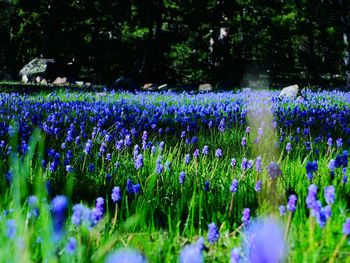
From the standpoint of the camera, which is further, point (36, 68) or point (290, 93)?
point (36, 68)

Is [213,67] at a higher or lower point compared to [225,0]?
lower

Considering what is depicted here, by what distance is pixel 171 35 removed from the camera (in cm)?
2350

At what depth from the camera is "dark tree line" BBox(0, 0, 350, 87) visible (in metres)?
21.8

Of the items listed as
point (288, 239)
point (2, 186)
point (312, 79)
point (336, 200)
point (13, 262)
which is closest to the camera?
point (13, 262)

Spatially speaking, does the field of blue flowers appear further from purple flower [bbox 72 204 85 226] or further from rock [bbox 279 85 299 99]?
rock [bbox 279 85 299 99]

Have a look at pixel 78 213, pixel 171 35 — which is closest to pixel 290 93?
pixel 78 213

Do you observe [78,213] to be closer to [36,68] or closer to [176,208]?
[176,208]

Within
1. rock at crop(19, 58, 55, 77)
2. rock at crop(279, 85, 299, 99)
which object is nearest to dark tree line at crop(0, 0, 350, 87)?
rock at crop(19, 58, 55, 77)

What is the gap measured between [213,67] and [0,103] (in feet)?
48.2

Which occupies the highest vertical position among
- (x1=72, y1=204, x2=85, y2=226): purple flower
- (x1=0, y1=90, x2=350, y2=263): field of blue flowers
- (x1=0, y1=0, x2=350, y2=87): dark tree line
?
(x1=0, y1=0, x2=350, y2=87): dark tree line

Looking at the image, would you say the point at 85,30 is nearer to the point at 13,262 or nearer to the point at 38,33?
the point at 38,33

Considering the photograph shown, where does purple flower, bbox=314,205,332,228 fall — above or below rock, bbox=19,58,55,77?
below

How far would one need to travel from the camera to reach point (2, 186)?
8.70ft

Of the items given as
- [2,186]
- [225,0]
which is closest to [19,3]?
[225,0]
